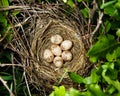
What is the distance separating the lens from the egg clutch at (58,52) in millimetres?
2354

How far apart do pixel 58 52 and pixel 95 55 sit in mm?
837

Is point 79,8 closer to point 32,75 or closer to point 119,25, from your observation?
point 119,25

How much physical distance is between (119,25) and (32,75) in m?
0.56

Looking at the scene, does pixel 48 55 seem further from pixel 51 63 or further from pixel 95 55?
pixel 95 55

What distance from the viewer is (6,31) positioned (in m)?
2.15

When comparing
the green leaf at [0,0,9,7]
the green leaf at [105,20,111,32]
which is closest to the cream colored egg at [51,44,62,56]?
the green leaf at [0,0,9,7]

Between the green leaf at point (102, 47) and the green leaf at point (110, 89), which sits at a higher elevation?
the green leaf at point (102, 47)

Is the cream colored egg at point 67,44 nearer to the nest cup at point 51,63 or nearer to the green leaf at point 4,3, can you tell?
the nest cup at point 51,63

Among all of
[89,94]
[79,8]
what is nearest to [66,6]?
[79,8]

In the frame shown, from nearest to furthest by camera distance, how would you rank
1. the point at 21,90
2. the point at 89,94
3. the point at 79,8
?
the point at 89,94, the point at 79,8, the point at 21,90

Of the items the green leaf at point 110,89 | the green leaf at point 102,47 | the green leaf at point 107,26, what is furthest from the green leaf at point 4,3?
the green leaf at point 110,89

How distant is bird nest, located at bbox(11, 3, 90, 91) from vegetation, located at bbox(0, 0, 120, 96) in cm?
6

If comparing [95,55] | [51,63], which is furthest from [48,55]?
[95,55]

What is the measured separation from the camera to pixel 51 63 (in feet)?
7.93
